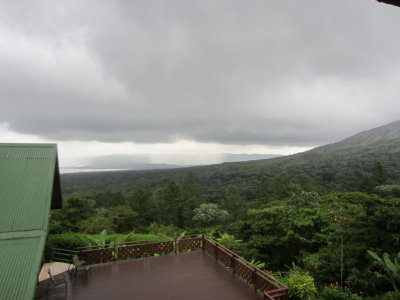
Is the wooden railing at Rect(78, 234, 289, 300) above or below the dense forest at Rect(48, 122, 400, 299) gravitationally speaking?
above

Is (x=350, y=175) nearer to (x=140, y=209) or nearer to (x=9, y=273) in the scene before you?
(x=140, y=209)

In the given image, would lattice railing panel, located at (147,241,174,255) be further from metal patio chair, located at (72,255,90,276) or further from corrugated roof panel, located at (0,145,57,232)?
corrugated roof panel, located at (0,145,57,232)

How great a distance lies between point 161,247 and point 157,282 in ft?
8.68

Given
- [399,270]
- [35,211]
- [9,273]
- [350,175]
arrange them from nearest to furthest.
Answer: [9,273] → [35,211] → [399,270] → [350,175]

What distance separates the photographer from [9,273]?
15.9ft

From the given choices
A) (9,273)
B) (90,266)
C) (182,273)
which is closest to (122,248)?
(90,266)

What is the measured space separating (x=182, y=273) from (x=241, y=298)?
2.40 metres

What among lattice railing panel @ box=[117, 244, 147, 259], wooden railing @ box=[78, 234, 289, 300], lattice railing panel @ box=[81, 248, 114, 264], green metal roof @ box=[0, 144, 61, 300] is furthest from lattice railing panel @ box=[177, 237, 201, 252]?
green metal roof @ box=[0, 144, 61, 300]

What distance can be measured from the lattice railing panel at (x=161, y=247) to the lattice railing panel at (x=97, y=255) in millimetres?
1561

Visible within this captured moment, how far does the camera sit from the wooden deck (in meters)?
6.89

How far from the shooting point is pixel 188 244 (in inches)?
415

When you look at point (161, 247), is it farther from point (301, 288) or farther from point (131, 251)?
point (301, 288)

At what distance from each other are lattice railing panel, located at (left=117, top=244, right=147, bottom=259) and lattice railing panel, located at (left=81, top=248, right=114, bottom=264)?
40 centimetres

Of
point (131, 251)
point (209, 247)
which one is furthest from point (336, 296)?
point (131, 251)
